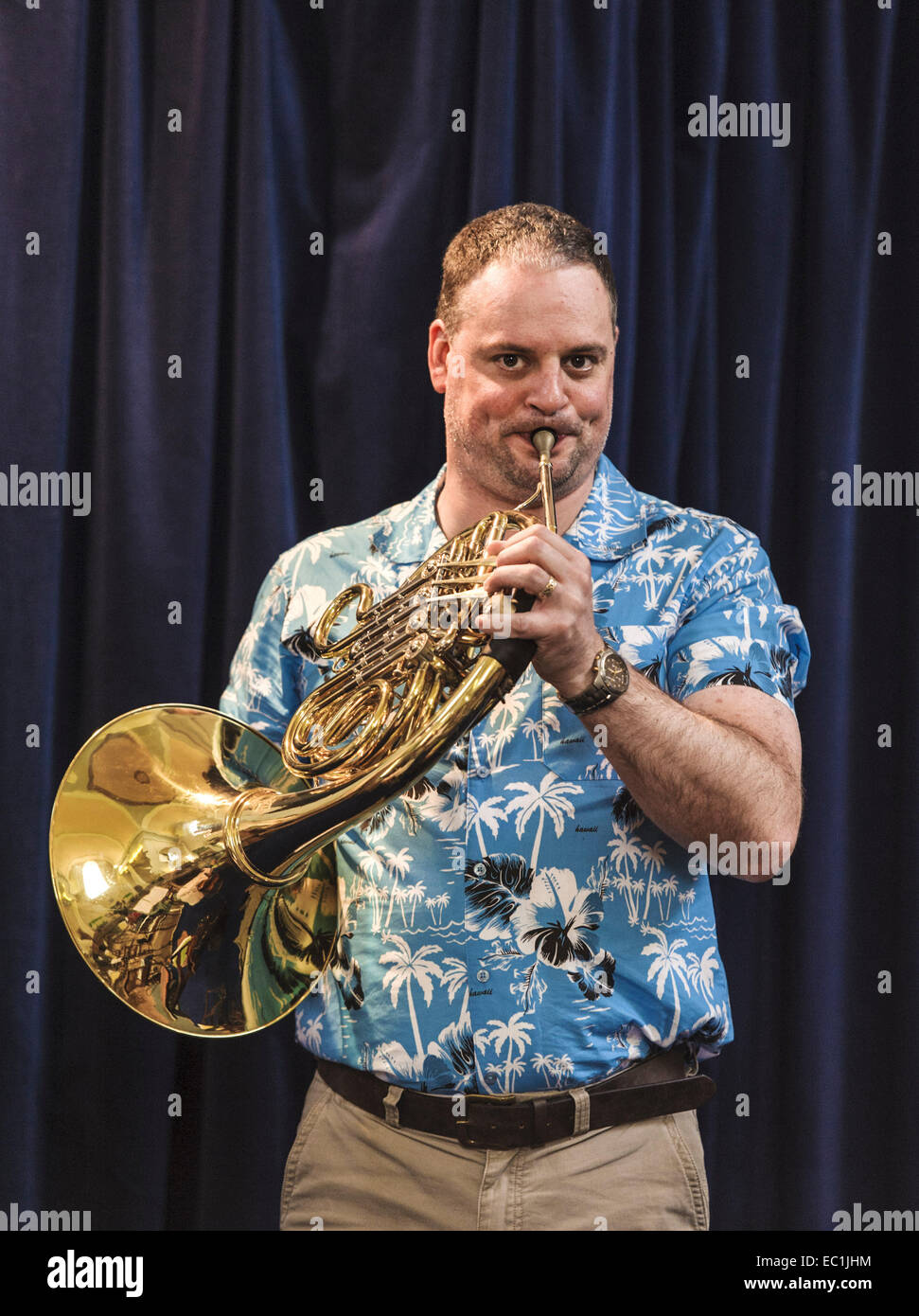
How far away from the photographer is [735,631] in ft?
4.91

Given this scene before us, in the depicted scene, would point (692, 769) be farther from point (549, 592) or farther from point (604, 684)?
point (549, 592)

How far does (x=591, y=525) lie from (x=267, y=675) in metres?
0.49

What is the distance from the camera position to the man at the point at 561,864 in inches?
55.1

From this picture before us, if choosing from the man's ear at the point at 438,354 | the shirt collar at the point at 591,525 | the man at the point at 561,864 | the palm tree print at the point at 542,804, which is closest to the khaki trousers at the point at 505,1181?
the man at the point at 561,864

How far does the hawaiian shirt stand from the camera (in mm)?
1426

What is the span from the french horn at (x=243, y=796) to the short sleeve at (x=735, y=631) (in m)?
0.27

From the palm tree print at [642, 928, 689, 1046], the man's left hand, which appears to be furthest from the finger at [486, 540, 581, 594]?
the palm tree print at [642, 928, 689, 1046]

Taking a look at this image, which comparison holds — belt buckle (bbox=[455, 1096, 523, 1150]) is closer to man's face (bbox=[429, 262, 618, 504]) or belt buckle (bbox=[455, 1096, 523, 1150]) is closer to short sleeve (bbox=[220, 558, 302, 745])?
short sleeve (bbox=[220, 558, 302, 745])

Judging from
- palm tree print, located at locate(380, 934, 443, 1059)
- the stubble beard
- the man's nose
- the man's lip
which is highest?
the man's nose

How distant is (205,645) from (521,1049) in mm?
943

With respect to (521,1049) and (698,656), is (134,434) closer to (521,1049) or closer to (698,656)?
(698,656)

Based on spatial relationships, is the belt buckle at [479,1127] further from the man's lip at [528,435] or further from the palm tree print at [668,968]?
the man's lip at [528,435]

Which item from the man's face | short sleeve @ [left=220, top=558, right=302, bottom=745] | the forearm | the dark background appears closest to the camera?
the forearm

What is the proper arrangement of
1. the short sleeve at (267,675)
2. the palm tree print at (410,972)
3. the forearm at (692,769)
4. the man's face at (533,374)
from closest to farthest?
the forearm at (692,769)
the palm tree print at (410,972)
the man's face at (533,374)
the short sleeve at (267,675)
